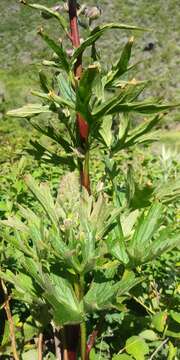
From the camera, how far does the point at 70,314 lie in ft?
5.58

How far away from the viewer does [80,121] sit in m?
2.24

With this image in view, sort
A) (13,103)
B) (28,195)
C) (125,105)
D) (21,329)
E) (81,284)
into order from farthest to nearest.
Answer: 1. (13,103)
2. (28,195)
3. (21,329)
4. (125,105)
5. (81,284)

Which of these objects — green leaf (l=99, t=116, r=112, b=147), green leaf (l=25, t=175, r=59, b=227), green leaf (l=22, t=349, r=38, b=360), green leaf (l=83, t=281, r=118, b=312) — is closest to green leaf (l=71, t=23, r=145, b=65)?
green leaf (l=99, t=116, r=112, b=147)

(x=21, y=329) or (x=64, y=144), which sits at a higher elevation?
(x=64, y=144)

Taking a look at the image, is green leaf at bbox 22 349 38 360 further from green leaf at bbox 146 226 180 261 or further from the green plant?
green leaf at bbox 146 226 180 261

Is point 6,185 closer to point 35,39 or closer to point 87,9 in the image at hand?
point 87,9

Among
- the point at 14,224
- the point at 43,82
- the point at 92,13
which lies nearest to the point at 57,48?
the point at 43,82

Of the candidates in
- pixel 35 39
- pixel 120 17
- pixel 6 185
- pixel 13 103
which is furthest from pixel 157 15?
pixel 6 185

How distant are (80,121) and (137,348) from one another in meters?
0.93

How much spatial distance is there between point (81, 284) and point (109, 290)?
0.34ft

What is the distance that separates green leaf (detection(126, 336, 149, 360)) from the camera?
6.44 ft

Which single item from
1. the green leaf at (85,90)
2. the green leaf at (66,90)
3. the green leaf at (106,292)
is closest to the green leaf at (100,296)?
the green leaf at (106,292)

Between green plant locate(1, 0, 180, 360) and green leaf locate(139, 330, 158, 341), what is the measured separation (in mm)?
86

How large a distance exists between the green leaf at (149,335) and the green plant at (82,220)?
0.09 meters
